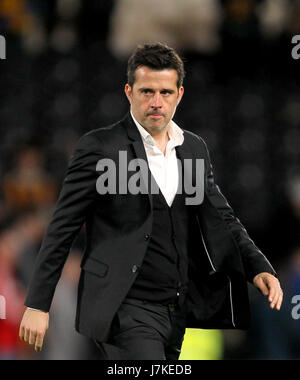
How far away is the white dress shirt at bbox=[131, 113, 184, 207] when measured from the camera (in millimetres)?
2900

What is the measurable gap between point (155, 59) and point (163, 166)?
0.37 m

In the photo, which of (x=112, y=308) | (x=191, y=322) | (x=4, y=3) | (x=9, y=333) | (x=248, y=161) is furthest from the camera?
(x=4, y=3)

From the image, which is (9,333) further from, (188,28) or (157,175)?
(188,28)

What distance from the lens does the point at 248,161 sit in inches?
266

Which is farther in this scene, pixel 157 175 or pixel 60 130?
pixel 60 130

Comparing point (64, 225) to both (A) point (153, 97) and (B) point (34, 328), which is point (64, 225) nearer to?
(B) point (34, 328)

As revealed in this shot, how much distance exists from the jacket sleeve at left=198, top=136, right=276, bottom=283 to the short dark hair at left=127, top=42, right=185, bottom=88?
0.37m

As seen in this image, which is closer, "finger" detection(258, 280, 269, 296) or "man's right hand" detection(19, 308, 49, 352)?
"man's right hand" detection(19, 308, 49, 352)

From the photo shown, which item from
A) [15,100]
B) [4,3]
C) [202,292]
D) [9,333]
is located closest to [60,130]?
[15,100]

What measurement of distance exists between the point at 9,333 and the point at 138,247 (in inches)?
88.6

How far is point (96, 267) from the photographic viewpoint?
2842mm

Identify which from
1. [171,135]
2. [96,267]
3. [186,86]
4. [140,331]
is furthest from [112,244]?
[186,86]

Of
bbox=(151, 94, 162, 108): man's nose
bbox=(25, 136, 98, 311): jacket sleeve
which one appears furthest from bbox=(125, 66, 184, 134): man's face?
bbox=(25, 136, 98, 311): jacket sleeve

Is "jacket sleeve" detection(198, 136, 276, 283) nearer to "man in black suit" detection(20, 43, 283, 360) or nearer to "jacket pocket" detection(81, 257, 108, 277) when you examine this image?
"man in black suit" detection(20, 43, 283, 360)
